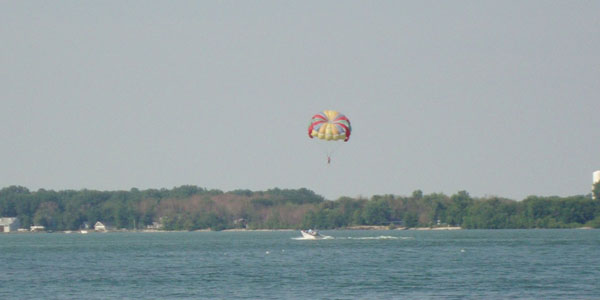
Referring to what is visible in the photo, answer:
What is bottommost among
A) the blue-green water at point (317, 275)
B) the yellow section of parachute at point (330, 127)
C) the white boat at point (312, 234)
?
the blue-green water at point (317, 275)

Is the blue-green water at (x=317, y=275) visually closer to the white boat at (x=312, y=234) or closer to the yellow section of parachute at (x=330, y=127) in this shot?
the yellow section of parachute at (x=330, y=127)

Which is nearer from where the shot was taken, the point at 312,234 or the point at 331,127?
the point at 331,127

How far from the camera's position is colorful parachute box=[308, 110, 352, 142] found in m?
98.3

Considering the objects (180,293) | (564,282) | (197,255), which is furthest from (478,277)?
(197,255)

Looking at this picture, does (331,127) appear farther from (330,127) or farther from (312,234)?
(312,234)

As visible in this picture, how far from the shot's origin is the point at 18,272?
91250mm

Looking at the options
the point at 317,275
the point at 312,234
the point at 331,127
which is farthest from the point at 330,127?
the point at 312,234

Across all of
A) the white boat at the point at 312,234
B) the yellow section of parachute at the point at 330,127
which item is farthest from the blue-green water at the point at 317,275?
the white boat at the point at 312,234

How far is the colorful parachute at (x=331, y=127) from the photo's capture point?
3871 inches

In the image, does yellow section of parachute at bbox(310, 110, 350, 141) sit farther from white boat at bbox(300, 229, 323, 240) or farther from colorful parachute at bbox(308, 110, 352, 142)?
white boat at bbox(300, 229, 323, 240)

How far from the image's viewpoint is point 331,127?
98750 mm

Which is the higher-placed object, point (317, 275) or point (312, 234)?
point (312, 234)

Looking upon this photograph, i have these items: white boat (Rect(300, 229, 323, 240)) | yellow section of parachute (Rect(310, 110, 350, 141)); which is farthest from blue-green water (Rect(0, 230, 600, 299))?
white boat (Rect(300, 229, 323, 240))

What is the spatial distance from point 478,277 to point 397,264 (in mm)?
17868
